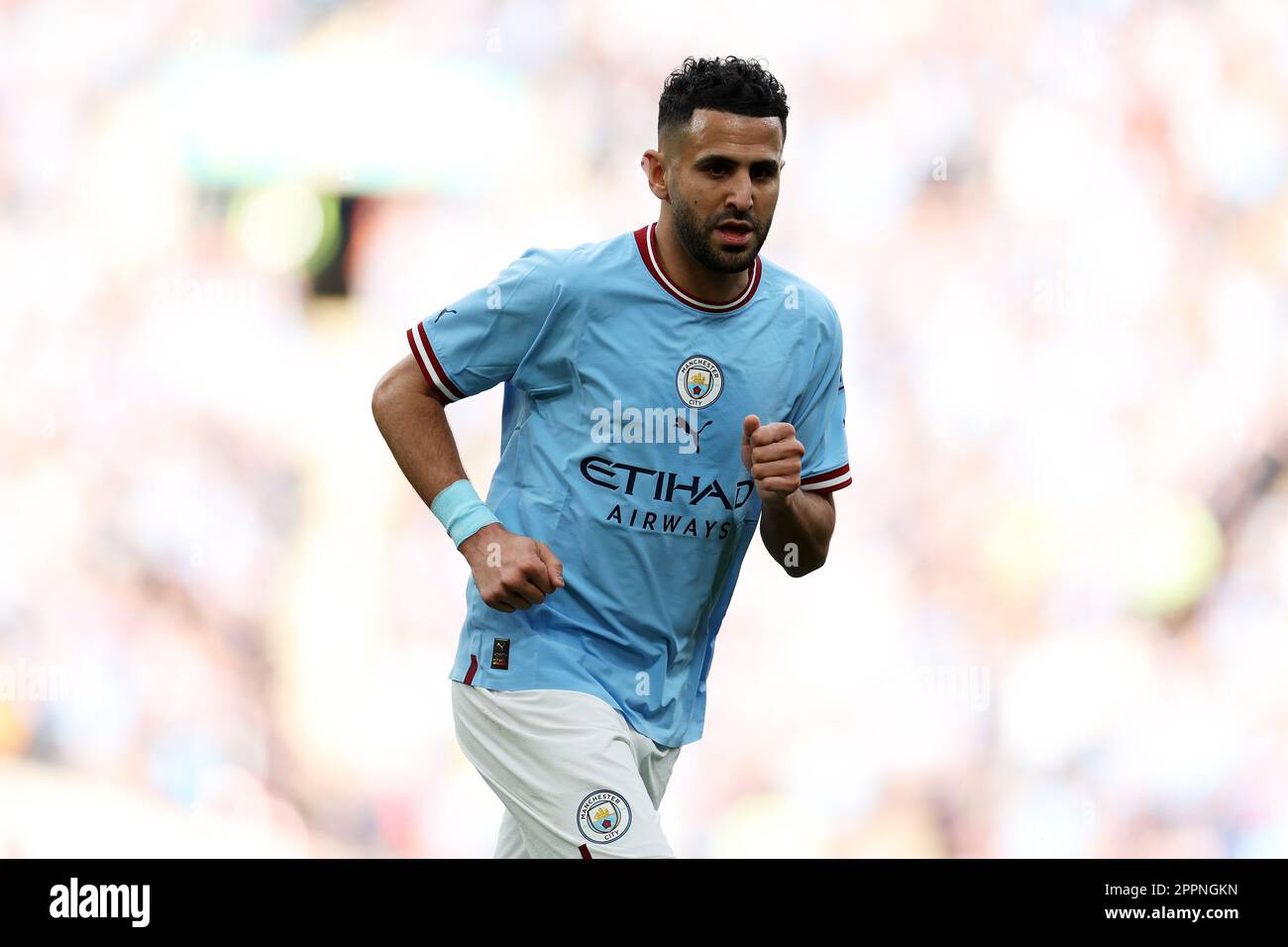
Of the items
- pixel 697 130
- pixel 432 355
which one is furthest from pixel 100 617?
pixel 697 130

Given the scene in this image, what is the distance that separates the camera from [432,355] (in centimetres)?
281

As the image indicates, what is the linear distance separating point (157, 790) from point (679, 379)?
374 centimetres

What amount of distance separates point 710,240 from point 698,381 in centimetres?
26

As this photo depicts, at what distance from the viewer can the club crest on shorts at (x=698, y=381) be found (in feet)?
9.15

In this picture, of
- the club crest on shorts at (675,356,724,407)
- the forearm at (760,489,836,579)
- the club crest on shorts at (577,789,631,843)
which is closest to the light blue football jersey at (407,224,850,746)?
the club crest on shorts at (675,356,724,407)

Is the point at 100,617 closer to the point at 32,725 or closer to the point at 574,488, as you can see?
the point at 32,725

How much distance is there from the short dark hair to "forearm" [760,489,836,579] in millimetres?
694

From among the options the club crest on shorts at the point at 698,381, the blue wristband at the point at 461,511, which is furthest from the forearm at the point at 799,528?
the blue wristband at the point at 461,511

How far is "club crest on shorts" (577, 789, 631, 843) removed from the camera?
255cm

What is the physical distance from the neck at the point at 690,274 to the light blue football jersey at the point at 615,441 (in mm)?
21

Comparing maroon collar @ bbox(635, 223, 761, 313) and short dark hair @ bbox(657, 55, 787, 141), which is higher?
short dark hair @ bbox(657, 55, 787, 141)

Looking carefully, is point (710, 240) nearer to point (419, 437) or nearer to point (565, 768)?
point (419, 437)

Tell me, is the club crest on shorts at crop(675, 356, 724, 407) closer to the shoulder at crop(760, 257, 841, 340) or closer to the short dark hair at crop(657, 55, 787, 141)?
the shoulder at crop(760, 257, 841, 340)

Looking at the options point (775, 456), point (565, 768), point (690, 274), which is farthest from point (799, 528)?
point (565, 768)
